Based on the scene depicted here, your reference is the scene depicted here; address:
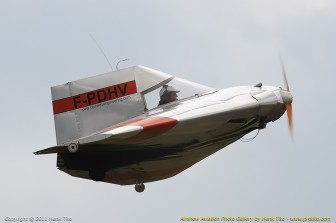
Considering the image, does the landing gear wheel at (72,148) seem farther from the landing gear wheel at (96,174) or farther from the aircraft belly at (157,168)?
the landing gear wheel at (96,174)

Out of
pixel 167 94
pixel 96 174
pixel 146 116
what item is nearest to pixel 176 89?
pixel 167 94

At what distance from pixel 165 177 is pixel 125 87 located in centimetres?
423

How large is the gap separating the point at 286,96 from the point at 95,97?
701 cm

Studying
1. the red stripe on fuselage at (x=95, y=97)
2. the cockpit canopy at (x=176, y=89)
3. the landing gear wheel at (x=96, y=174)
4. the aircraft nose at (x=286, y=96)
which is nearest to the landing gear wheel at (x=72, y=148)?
the landing gear wheel at (x=96, y=174)

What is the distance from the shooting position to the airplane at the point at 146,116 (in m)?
35.8

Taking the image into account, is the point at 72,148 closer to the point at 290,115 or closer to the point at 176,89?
the point at 176,89

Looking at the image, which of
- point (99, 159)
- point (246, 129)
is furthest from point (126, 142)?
point (246, 129)

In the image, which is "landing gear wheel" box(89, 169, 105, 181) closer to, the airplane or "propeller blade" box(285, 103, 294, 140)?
the airplane

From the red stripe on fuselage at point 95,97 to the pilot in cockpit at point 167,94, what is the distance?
1.03 metres

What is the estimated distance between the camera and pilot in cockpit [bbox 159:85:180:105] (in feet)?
122

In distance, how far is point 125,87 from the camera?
3716cm

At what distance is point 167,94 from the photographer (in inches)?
1468

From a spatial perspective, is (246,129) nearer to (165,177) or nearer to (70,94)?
(165,177)

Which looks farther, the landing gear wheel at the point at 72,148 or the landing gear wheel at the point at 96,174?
the landing gear wheel at the point at 96,174
